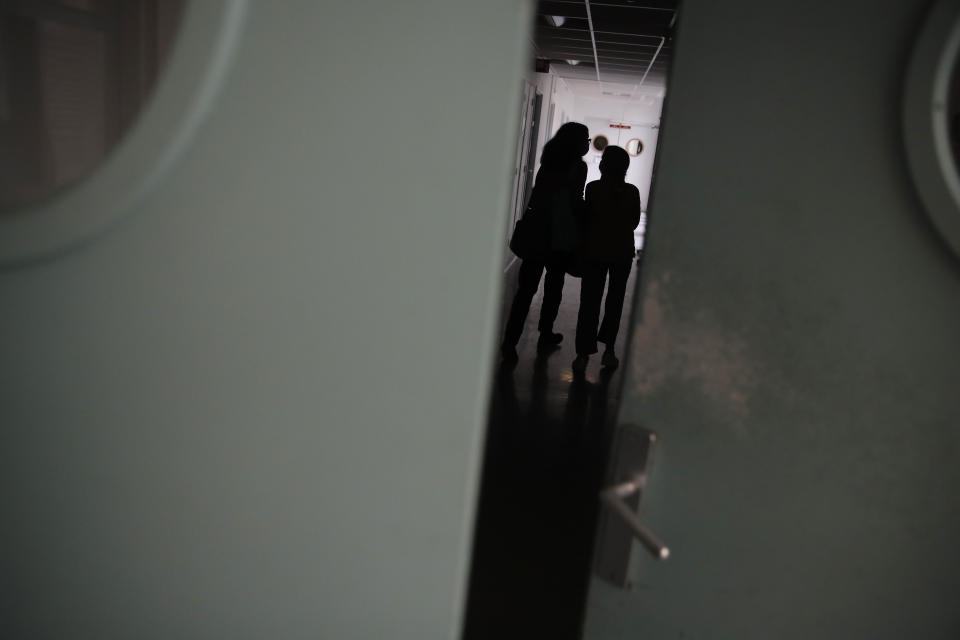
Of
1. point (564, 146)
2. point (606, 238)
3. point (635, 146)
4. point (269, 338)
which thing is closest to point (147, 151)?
point (269, 338)

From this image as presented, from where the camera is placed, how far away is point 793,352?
1029 mm

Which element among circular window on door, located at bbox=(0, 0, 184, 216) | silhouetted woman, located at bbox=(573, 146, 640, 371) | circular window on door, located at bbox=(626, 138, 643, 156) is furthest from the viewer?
circular window on door, located at bbox=(626, 138, 643, 156)

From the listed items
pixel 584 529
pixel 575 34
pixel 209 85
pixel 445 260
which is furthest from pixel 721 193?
pixel 575 34

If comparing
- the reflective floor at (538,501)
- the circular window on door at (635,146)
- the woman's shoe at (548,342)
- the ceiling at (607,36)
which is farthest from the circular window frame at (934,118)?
the circular window on door at (635,146)

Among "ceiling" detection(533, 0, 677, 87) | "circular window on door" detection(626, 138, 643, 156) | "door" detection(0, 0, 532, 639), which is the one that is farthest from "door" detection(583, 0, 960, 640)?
"circular window on door" detection(626, 138, 643, 156)

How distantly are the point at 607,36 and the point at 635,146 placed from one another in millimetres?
9044

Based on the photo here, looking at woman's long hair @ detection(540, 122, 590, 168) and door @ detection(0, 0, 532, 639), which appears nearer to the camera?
door @ detection(0, 0, 532, 639)

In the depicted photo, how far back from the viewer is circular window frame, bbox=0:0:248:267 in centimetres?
75

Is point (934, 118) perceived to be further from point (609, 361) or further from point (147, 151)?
point (609, 361)

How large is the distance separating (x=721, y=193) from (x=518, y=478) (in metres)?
2.35

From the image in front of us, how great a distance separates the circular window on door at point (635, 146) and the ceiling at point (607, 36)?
4.79m

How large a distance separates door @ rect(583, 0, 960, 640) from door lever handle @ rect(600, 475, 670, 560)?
0.05 meters

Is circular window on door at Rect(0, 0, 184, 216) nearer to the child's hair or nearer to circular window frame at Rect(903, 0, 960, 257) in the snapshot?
circular window frame at Rect(903, 0, 960, 257)

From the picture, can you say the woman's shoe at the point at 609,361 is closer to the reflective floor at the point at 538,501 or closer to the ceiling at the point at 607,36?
the reflective floor at the point at 538,501
